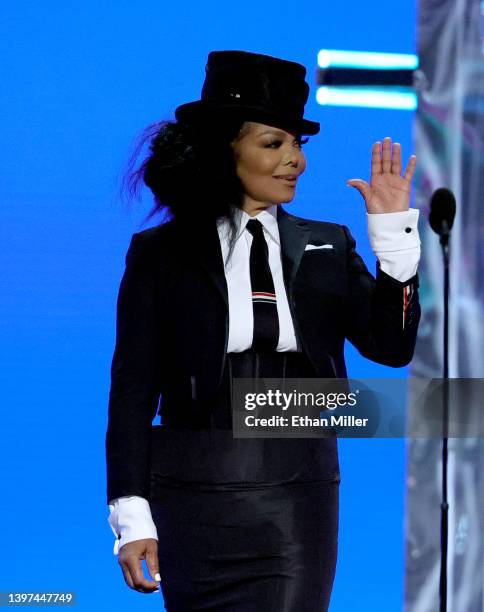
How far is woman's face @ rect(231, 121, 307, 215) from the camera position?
226 cm

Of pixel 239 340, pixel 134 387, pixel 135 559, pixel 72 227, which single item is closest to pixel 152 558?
pixel 135 559

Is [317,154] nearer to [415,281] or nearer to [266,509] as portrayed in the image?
[415,281]

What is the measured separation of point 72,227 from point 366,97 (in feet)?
3.02

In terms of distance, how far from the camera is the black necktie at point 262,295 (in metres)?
2.16

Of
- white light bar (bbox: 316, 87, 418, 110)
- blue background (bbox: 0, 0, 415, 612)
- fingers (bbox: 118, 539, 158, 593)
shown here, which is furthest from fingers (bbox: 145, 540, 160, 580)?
white light bar (bbox: 316, 87, 418, 110)

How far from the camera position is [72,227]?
3.20 m

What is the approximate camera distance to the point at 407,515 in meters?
3.45

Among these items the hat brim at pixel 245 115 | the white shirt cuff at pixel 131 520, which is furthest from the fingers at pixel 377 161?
the white shirt cuff at pixel 131 520

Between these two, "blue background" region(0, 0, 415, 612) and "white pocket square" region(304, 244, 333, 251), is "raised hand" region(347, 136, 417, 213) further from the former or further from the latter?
"blue background" region(0, 0, 415, 612)

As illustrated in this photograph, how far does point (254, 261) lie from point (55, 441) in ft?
3.75

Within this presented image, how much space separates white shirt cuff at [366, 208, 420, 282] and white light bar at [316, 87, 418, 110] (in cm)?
122

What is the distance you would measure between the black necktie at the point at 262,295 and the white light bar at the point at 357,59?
1140 millimetres

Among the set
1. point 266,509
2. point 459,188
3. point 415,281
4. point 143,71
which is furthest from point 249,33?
point 266,509

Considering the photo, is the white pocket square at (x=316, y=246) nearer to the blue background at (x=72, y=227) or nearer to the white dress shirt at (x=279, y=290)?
the white dress shirt at (x=279, y=290)
